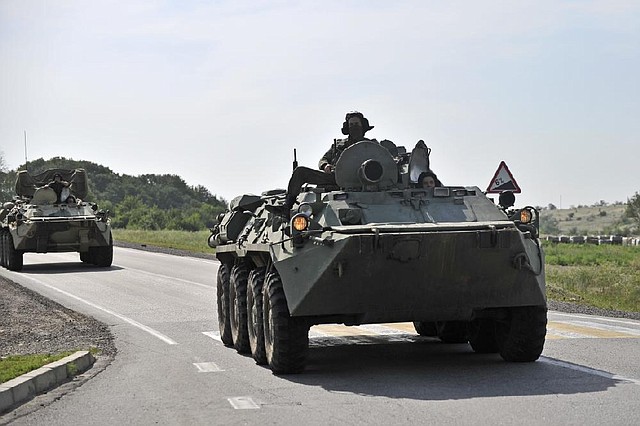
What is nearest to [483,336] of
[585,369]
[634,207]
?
[585,369]

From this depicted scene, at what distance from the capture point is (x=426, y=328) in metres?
15.2

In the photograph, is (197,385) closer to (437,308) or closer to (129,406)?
(129,406)

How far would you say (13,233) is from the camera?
33.6 meters

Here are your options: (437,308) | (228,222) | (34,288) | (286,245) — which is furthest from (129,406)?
(34,288)

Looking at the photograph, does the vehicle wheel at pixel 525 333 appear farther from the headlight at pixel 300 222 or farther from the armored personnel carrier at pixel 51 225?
the armored personnel carrier at pixel 51 225

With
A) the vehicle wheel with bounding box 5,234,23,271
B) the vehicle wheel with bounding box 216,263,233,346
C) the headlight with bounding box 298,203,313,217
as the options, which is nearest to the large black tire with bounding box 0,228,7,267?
the vehicle wheel with bounding box 5,234,23,271

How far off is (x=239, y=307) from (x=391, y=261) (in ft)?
11.4

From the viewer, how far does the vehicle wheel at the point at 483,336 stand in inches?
520

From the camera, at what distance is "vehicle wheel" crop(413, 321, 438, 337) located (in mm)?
14992

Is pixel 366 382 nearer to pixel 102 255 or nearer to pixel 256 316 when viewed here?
pixel 256 316

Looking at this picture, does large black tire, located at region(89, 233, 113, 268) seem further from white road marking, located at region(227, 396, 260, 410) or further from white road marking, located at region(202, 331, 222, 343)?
white road marking, located at region(227, 396, 260, 410)

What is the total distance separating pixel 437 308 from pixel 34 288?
17188mm

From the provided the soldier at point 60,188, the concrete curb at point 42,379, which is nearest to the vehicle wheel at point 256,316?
the concrete curb at point 42,379

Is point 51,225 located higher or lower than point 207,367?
higher
